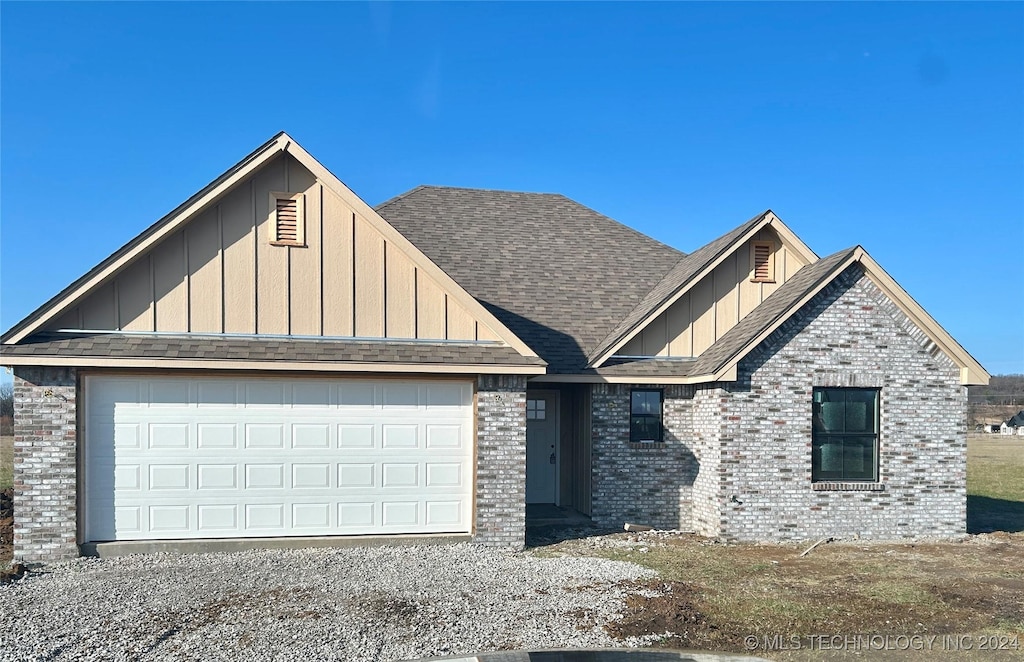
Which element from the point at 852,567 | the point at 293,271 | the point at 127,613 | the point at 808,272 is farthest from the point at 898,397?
the point at 127,613

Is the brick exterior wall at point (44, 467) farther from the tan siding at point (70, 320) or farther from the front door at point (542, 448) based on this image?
the front door at point (542, 448)

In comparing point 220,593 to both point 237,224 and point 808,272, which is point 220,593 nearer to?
point 237,224

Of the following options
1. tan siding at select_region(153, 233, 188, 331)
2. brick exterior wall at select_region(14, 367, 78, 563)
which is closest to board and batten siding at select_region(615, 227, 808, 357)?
tan siding at select_region(153, 233, 188, 331)

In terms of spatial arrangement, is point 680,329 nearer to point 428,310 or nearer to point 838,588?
point 428,310

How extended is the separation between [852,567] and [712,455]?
2980 mm

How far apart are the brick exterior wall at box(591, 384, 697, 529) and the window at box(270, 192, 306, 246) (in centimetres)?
614

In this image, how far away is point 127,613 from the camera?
340 inches

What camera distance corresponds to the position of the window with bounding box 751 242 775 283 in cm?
1537

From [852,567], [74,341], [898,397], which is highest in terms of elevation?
[74,341]

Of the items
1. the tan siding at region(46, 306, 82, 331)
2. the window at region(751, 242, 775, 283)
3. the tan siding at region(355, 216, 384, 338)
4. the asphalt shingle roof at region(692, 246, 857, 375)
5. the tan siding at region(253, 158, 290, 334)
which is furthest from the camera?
the window at region(751, 242, 775, 283)

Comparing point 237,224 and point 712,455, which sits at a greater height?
point 237,224

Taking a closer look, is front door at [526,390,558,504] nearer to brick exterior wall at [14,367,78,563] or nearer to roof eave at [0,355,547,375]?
roof eave at [0,355,547,375]

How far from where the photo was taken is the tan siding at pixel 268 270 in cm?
1190

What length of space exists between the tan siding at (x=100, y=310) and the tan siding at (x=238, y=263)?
160 cm
